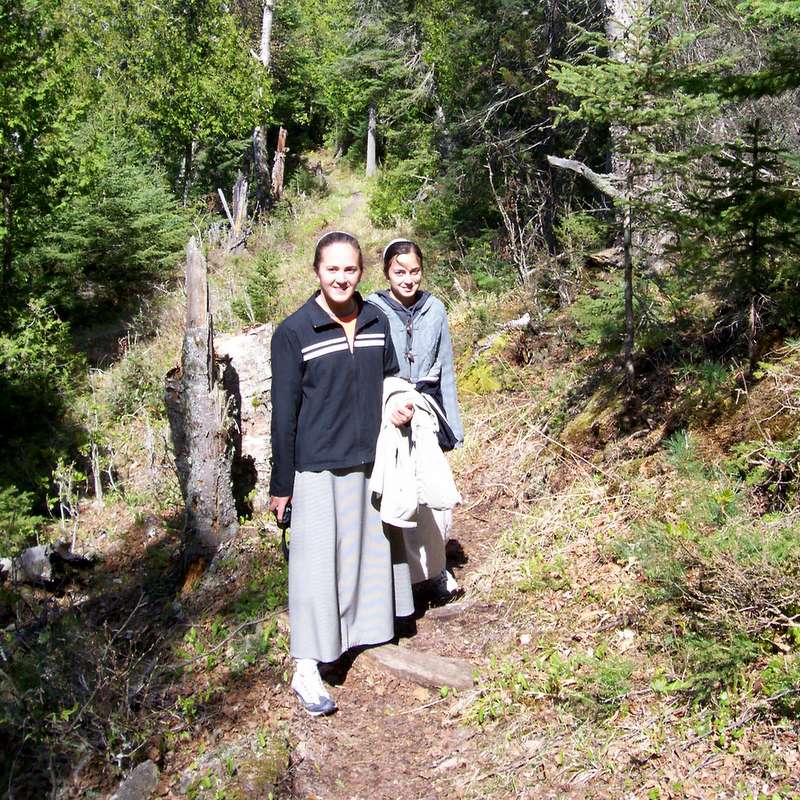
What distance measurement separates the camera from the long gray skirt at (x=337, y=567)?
141 inches

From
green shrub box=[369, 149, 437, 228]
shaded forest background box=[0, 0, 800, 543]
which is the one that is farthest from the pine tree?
green shrub box=[369, 149, 437, 228]

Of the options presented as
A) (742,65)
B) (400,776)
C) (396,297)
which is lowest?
(400,776)

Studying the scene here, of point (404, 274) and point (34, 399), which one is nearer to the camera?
point (404, 274)

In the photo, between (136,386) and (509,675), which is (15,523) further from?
(509,675)

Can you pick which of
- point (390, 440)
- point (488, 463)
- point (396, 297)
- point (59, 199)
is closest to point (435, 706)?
point (390, 440)

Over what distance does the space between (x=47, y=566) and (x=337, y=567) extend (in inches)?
182

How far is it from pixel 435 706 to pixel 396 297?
217cm

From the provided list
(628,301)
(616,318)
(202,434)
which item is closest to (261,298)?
(202,434)

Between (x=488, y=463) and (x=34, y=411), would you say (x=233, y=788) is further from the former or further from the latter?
(x=34, y=411)

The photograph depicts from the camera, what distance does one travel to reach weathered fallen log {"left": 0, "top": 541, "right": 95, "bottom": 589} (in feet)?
22.9

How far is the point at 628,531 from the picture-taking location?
4.53 metres

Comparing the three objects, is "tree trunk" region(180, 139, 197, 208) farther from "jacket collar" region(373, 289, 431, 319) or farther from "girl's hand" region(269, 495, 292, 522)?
"girl's hand" region(269, 495, 292, 522)

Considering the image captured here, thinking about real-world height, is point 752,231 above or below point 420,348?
above

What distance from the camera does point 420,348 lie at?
14.1 ft
